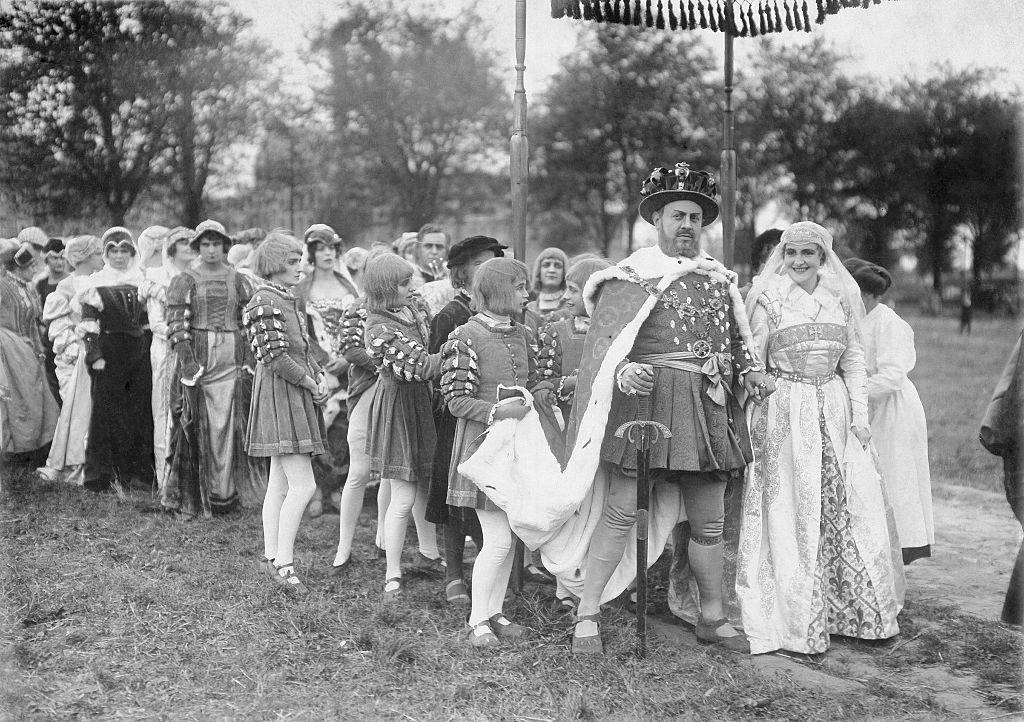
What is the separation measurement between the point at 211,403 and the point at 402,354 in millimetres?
2447

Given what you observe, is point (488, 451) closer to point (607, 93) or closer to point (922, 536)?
point (922, 536)

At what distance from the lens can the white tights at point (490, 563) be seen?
4129 mm

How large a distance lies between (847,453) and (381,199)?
8.96 m

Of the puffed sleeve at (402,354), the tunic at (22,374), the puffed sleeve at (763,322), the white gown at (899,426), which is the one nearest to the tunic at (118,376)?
the tunic at (22,374)

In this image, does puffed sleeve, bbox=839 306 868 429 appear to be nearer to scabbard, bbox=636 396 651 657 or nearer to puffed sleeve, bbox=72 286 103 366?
Result: scabbard, bbox=636 396 651 657

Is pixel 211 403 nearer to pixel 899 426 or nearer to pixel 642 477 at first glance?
pixel 642 477

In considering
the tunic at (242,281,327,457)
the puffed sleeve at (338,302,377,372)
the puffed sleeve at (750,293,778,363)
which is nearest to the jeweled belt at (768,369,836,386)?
the puffed sleeve at (750,293,778,363)

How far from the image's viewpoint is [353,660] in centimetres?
389

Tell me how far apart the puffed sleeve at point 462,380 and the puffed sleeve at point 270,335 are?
3.68 feet

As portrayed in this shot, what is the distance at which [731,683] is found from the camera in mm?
3711

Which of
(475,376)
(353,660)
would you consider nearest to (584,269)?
(475,376)

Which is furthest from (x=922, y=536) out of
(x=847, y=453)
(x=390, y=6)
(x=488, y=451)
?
(x=390, y=6)

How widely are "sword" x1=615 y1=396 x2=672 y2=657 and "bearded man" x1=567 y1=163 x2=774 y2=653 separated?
0.04 meters

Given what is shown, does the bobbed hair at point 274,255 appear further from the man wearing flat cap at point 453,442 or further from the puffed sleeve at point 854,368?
the puffed sleeve at point 854,368
